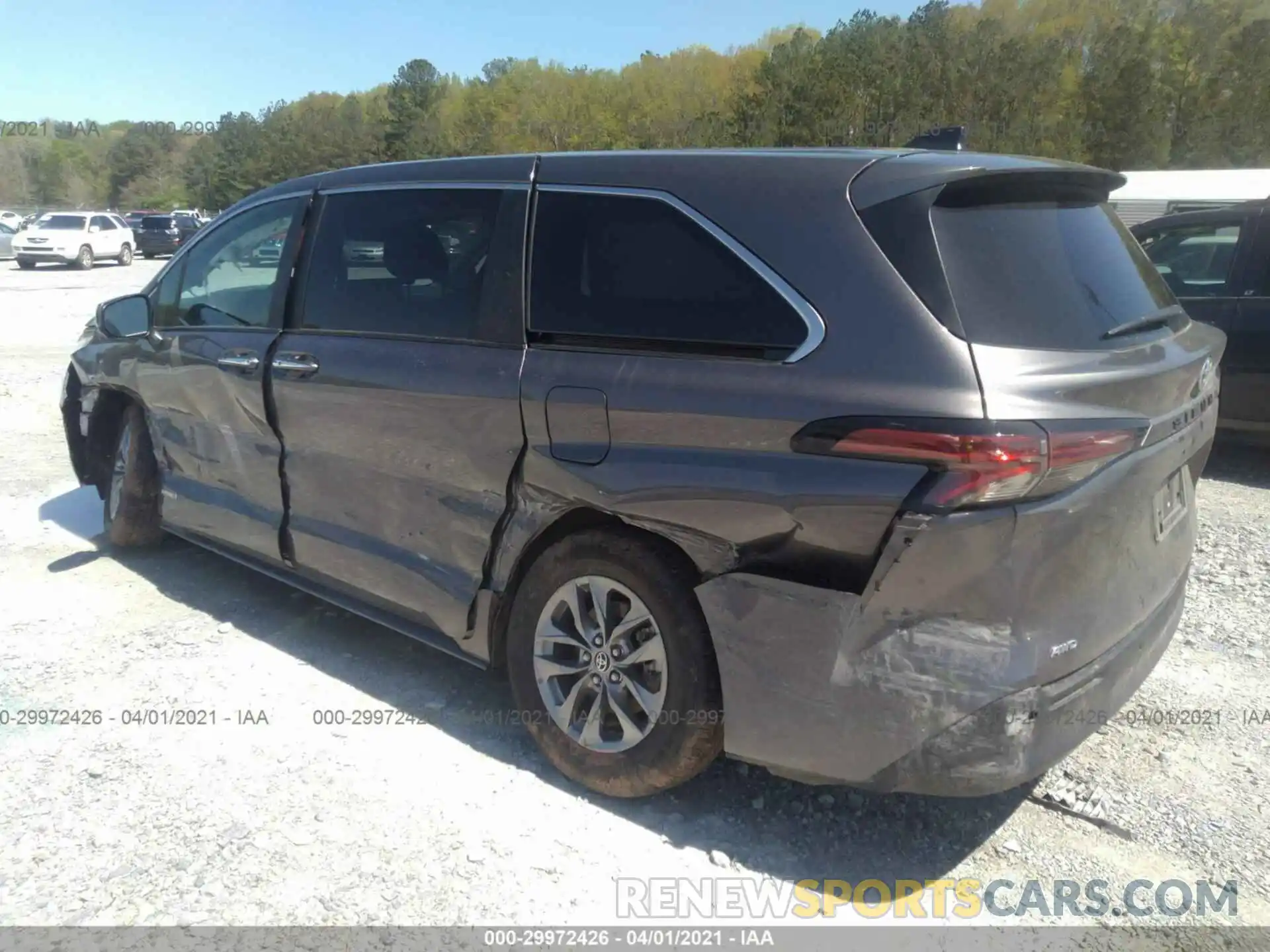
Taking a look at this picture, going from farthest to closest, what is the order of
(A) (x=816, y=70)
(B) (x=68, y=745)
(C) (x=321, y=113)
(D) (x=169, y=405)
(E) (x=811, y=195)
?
1. (C) (x=321, y=113)
2. (A) (x=816, y=70)
3. (D) (x=169, y=405)
4. (B) (x=68, y=745)
5. (E) (x=811, y=195)

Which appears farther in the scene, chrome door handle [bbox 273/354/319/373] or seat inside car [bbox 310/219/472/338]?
chrome door handle [bbox 273/354/319/373]

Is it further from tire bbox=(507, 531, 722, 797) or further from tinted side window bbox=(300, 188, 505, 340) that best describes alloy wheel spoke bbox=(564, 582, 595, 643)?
tinted side window bbox=(300, 188, 505, 340)

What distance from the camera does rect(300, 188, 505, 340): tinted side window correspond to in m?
3.39

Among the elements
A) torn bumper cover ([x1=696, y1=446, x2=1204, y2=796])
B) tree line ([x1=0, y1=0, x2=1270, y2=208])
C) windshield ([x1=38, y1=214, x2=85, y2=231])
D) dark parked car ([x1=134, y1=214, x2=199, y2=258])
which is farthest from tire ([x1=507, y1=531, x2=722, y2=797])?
dark parked car ([x1=134, y1=214, x2=199, y2=258])

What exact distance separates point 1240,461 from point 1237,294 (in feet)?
4.19

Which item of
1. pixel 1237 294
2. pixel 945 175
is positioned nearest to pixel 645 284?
pixel 945 175

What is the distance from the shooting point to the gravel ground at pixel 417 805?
2705 millimetres

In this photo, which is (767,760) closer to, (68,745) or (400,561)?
(400,561)

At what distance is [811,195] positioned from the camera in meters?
2.65

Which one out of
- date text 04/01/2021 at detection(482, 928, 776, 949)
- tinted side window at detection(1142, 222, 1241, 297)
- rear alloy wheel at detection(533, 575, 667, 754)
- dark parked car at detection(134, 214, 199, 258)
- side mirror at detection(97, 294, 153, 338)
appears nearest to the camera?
date text 04/01/2021 at detection(482, 928, 776, 949)

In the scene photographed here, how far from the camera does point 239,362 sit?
4137 millimetres

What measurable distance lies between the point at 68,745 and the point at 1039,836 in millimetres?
3259

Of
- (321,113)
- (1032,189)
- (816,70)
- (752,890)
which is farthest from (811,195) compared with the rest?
(321,113)

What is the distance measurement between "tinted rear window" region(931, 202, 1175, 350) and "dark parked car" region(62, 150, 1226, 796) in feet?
0.03
